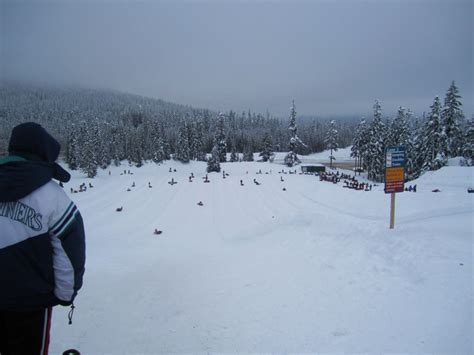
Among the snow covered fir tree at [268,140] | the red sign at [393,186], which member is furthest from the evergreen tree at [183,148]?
the red sign at [393,186]

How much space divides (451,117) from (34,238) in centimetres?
4149

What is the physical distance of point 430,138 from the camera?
111 feet

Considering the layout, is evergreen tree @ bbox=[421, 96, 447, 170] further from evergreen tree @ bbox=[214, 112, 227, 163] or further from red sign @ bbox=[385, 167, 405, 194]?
evergreen tree @ bbox=[214, 112, 227, 163]

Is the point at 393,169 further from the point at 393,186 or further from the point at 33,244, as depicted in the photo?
the point at 33,244

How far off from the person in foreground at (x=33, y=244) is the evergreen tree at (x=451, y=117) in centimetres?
4103

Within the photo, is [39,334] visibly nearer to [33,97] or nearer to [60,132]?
[60,132]

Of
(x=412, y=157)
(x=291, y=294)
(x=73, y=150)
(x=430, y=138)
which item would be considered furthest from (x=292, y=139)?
(x=291, y=294)

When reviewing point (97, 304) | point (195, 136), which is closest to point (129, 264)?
point (97, 304)

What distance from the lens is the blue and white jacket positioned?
7.22ft

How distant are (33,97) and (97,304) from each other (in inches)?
9812

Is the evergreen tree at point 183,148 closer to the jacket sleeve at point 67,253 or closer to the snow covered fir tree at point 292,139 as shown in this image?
the snow covered fir tree at point 292,139

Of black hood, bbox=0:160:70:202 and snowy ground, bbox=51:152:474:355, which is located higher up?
black hood, bbox=0:160:70:202

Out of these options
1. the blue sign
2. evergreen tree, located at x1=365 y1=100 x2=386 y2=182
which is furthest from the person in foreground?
evergreen tree, located at x1=365 y1=100 x2=386 y2=182

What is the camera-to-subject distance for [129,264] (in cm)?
880
